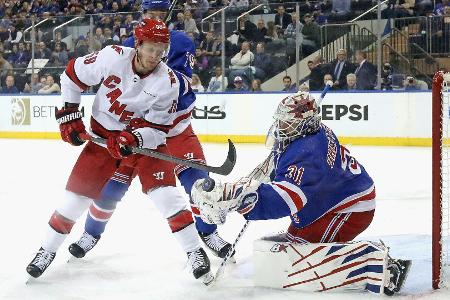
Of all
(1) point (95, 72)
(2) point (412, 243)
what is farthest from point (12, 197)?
(2) point (412, 243)

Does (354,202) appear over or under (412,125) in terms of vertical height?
over

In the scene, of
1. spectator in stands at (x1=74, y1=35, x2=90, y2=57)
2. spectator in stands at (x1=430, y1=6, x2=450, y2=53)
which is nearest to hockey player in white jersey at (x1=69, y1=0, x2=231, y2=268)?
spectator in stands at (x1=430, y1=6, x2=450, y2=53)

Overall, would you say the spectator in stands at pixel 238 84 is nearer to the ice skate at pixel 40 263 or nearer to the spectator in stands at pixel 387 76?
the spectator in stands at pixel 387 76

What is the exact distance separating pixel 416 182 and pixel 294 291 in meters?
3.22

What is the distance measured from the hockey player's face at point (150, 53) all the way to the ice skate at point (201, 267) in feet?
2.45

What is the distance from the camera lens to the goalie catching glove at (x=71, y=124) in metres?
3.18

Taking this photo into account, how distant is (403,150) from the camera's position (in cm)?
847

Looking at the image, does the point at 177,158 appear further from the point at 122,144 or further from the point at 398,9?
the point at 398,9

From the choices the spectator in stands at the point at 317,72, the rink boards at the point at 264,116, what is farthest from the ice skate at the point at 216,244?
the spectator in stands at the point at 317,72

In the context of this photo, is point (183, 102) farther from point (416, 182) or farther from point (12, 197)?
point (416, 182)

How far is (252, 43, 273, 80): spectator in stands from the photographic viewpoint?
9781 millimetres

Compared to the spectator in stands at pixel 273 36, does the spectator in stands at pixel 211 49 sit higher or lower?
lower

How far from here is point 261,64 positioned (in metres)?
9.82

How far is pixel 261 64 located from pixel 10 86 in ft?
12.9
